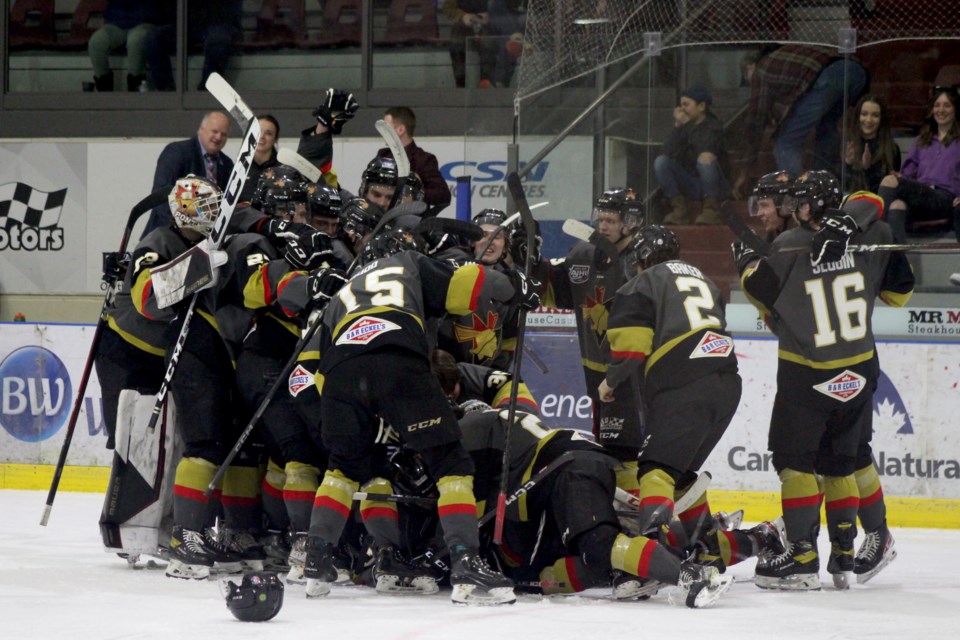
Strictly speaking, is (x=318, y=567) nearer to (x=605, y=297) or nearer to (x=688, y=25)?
(x=605, y=297)

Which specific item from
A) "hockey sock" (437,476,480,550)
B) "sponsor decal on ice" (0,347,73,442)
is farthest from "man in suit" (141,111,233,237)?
"hockey sock" (437,476,480,550)

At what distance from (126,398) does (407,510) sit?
108 cm

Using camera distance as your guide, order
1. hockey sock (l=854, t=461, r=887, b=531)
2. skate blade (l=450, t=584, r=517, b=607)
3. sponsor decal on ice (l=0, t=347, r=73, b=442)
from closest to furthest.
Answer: skate blade (l=450, t=584, r=517, b=607) < hockey sock (l=854, t=461, r=887, b=531) < sponsor decal on ice (l=0, t=347, r=73, b=442)

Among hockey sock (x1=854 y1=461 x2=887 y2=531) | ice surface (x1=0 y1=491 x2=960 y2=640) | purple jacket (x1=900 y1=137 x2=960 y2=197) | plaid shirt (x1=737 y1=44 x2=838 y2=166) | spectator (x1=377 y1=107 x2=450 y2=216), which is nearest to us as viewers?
ice surface (x1=0 y1=491 x2=960 y2=640)

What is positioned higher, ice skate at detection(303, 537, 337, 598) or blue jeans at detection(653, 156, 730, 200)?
blue jeans at detection(653, 156, 730, 200)

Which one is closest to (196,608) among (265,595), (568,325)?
(265,595)

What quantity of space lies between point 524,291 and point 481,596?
933mm

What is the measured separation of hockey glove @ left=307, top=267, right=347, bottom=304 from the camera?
4469 millimetres

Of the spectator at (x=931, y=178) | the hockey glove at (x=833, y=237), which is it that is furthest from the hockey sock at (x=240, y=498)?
the spectator at (x=931, y=178)

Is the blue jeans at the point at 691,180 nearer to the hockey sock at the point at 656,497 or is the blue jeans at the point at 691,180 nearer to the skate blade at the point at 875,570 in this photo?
the skate blade at the point at 875,570

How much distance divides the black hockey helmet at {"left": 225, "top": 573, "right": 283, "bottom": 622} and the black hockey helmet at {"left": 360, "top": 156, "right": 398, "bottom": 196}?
176 cm

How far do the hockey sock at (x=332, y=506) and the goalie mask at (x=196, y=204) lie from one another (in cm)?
Answer: 108

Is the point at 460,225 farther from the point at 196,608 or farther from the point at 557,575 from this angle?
the point at 196,608

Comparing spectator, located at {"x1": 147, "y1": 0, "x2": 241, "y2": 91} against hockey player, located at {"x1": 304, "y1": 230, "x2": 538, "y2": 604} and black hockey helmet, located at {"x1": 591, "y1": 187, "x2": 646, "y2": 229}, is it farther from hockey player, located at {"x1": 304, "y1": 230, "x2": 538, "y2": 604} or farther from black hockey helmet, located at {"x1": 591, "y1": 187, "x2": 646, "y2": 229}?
hockey player, located at {"x1": 304, "y1": 230, "x2": 538, "y2": 604}
